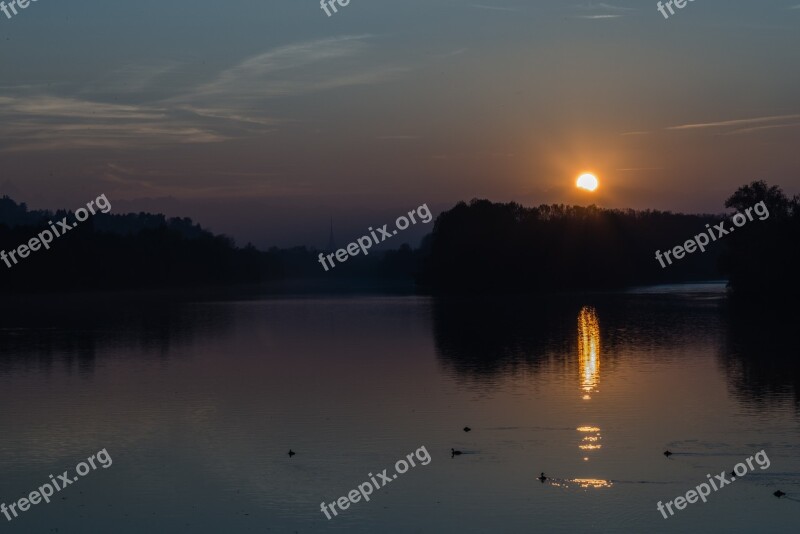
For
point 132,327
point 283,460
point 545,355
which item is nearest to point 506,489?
point 283,460

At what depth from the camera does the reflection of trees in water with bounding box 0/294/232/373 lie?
1626 inches

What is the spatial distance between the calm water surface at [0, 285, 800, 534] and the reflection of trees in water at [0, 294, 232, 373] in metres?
0.46

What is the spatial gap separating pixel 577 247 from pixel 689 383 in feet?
379

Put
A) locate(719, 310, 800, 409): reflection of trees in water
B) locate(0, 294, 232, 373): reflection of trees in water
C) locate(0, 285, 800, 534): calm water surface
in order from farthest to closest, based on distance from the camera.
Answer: locate(0, 294, 232, 373): reflection of trees in water, locate(719, 310, 800, 409): reflection of trees in water, locate(0, 285, 800, 534): calm water surface

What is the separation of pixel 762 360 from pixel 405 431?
1862 cm

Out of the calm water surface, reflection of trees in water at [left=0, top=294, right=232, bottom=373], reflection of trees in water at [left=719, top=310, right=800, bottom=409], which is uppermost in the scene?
reflection of trees in water at [left=0, top=294, right=232, bottom=373]

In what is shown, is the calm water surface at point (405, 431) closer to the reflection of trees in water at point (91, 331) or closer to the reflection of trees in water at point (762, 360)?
the reflection of trees in water at point (762, 360)

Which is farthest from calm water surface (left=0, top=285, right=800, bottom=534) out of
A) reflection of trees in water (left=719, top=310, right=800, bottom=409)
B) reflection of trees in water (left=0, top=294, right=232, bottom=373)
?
reflection of trees in water (left=0, top=294, right=232, bottom=373)

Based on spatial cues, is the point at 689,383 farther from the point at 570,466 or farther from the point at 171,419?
the point at 171,419

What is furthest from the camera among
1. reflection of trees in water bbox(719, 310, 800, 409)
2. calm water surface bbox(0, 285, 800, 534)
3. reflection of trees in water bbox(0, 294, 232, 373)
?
reflection of trees in water bbox(0, 294, 232, 373)

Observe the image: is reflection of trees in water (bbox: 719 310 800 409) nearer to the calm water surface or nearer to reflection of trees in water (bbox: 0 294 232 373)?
the calm water surface

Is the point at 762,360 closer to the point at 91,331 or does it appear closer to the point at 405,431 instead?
the point at 405,431

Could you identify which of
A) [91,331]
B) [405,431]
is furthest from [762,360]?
[91,331]

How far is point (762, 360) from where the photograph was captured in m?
37.1
